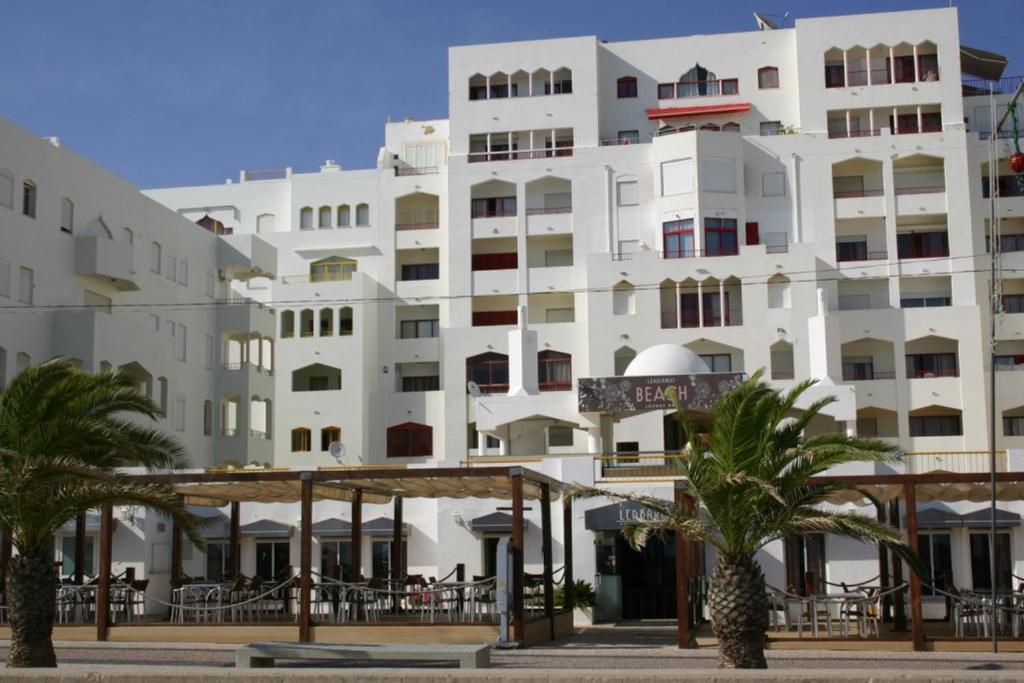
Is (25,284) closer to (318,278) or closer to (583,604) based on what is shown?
(318,278)

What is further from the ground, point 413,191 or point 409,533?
point 413,191

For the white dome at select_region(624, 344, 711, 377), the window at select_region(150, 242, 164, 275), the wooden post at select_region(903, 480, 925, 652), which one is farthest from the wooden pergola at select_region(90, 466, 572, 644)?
the window at select_region(150, 242, 164, 275)

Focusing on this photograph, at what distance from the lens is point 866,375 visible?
56188mm

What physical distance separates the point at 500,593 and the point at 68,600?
902 centimetres

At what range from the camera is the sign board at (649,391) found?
40.5m

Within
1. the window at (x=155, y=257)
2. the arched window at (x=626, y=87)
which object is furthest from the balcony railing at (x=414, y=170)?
the window at (x=155, y=257)

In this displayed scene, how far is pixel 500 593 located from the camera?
2219 centimetres

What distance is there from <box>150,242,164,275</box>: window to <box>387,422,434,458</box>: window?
13903 millimetres

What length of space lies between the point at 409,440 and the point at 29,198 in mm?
22239

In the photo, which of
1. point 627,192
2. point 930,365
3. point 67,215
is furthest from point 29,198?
point 930,365

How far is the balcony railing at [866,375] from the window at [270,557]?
96.0ft

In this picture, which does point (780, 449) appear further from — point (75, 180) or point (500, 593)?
point (75, 180)

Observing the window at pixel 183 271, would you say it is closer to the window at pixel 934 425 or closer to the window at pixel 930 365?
the window at pixel 930 365

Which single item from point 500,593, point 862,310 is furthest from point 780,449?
point 862,310
